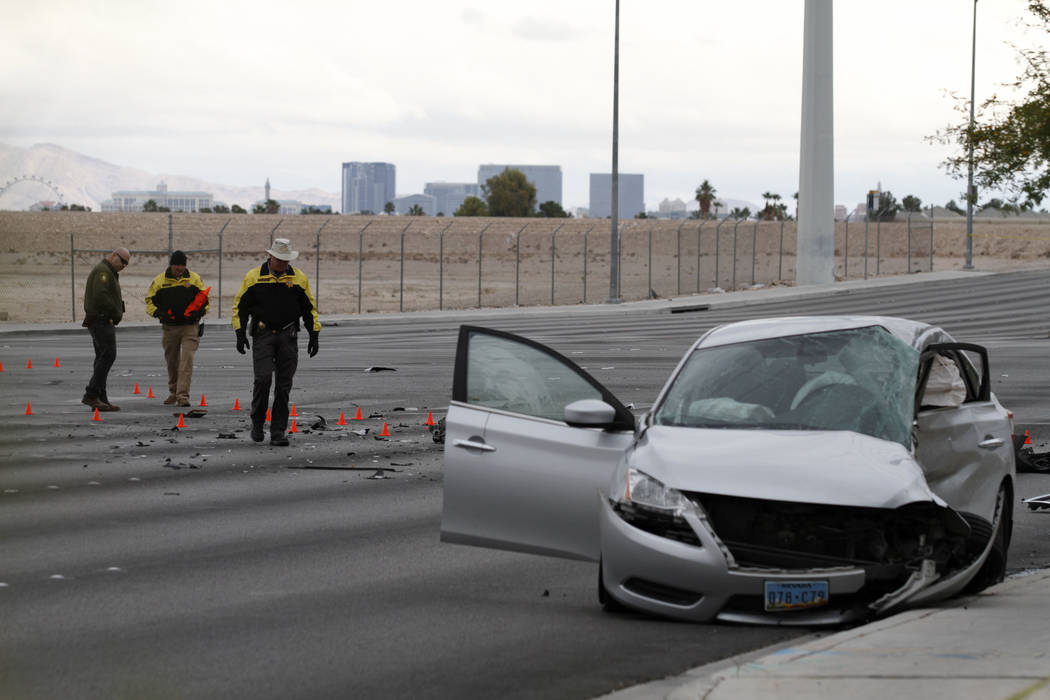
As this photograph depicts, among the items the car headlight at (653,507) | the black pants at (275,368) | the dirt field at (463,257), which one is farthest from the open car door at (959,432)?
the black pants at (275,368)

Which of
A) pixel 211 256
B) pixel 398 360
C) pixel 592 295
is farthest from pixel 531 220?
pixel 398 360

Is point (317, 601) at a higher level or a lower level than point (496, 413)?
lower

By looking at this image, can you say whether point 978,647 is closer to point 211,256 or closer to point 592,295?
point 592,295

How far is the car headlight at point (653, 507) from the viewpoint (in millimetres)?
6480

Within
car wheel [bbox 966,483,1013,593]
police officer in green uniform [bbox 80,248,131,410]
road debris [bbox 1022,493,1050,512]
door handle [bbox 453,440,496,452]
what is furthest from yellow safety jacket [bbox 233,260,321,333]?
Result: car wheel [bbox 966,483,1013,593]

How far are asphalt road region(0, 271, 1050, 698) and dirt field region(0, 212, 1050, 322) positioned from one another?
284 cm

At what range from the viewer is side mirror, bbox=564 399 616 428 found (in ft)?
23.6

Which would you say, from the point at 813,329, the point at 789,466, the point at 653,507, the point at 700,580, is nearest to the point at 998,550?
the point at 813,329

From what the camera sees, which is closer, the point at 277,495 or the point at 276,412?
the point at 277,495

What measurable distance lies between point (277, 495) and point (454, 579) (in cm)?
326

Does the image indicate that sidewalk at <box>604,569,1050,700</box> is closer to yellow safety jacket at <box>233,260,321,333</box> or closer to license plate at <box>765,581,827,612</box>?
license plate at <box>765,581,827,612</box>

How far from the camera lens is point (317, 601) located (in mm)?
7410

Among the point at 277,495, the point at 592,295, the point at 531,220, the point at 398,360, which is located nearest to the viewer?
the point at 277,495

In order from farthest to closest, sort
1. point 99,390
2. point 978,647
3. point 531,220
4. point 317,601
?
point 531,220, point 99,390, point 317,601, point 978,647
